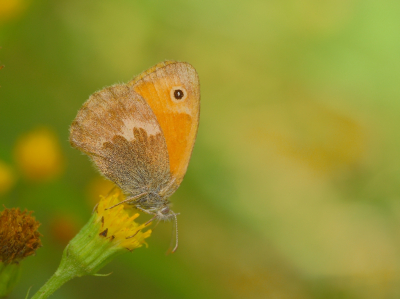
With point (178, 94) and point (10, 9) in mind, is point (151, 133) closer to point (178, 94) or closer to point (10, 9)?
point (178, 94)

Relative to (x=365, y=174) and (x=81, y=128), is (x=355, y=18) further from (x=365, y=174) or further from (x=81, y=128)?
Answer: (x=81, y=128)

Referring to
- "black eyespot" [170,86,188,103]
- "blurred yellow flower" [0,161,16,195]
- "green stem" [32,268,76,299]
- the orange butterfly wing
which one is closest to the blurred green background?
"blurred yellow flower" [0,161,16,195]

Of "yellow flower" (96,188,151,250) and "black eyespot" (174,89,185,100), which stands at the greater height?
"black eyespot" (174,89,185,100)

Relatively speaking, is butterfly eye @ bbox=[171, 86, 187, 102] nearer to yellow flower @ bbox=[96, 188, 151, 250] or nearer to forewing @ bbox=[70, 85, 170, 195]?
forewing @ bbox=[70, 85, 170, 195]

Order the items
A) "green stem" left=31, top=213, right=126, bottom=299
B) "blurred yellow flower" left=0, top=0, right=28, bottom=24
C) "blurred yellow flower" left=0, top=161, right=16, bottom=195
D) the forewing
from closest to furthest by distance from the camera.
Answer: "green stem" left=31, top=213, right=126, bottom=299 < the forewing < "blurred yellow flower" left=0, top=161, right=16, bottom=195 < "blurred yellow flower" left=0, top=0, right=28, bottom=24

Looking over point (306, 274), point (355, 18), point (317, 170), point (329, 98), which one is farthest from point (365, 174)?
point (355, 18)

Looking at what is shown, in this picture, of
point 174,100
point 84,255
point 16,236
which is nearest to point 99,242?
point 84,255

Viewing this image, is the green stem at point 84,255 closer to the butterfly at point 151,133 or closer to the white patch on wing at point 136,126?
the butterfly at point 151,133
